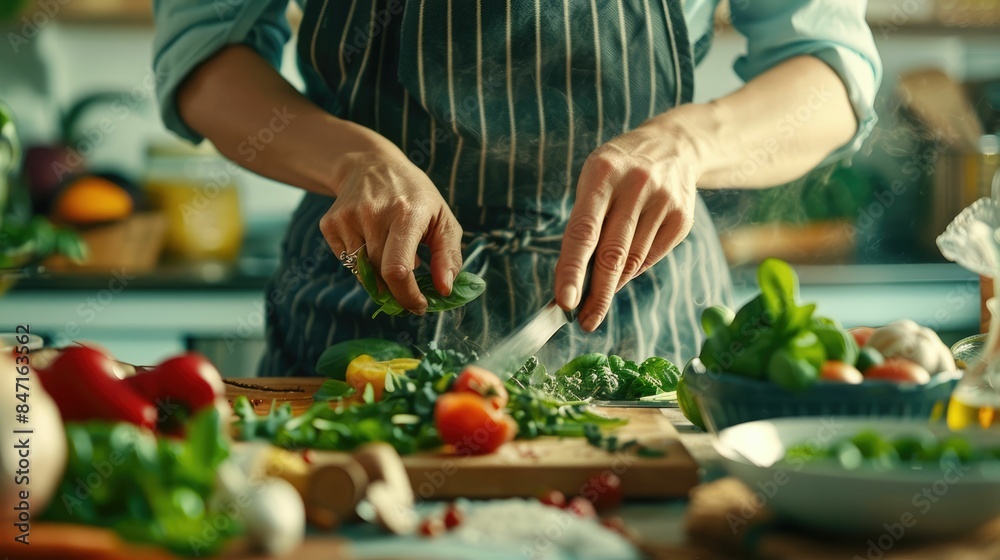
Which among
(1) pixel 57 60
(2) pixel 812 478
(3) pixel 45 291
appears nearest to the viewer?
(2) pixel 812 478

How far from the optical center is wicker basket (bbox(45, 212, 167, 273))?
2.48 metres

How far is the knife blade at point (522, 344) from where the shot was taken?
1076mm

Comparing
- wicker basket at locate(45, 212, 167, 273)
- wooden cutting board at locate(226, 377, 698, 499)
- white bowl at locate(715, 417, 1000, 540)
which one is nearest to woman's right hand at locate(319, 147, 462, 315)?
wooden cutting board at locate(226, 377, 698, 499)

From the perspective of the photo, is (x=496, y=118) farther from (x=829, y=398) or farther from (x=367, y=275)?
(x=829, y=398)

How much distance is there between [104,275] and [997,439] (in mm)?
2127

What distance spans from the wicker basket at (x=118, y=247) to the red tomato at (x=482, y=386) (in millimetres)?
1784

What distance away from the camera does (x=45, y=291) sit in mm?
2373

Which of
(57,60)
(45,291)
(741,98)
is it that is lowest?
(45,291)

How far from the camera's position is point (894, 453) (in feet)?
2.27

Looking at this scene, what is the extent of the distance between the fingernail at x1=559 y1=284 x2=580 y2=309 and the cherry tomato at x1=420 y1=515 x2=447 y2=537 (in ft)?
1.54

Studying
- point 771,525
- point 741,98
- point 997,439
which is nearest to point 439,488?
point 771,525

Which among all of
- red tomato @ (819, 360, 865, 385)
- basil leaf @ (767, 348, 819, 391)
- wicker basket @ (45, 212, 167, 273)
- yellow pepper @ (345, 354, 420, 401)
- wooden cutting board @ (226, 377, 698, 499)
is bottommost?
wicker basket @ (45, 212, 167, 273)

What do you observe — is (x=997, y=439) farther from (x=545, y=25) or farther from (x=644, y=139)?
(x=545, y=25)

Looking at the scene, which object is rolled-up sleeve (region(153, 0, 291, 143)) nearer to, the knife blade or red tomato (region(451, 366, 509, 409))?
the knife blade
